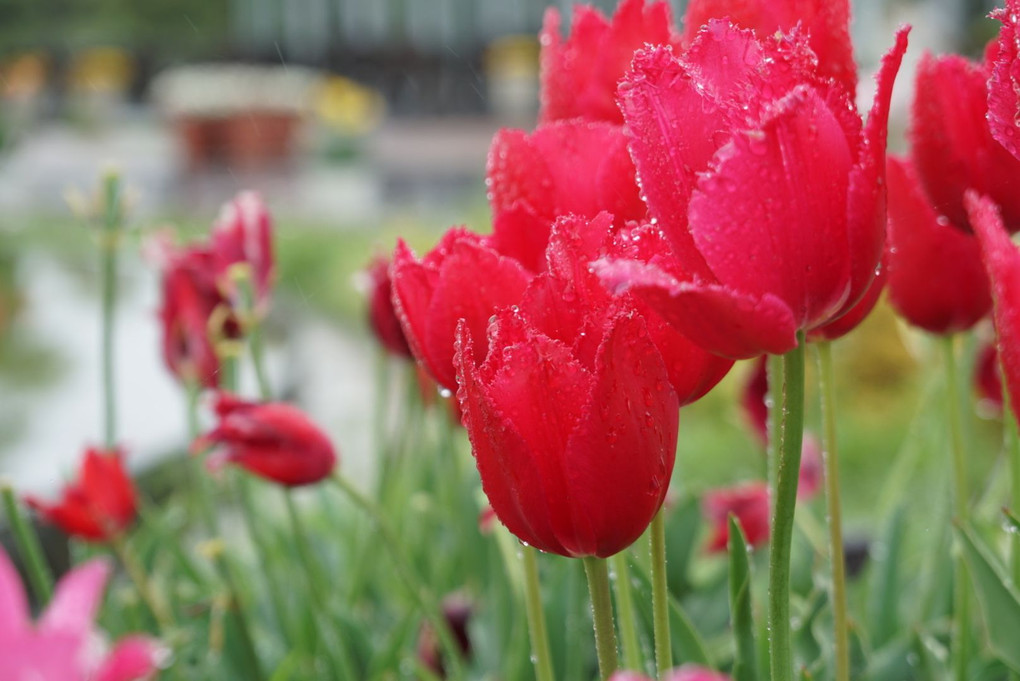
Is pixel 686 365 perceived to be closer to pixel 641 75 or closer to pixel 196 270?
pixel 641 75

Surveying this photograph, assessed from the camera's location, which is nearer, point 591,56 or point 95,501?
point 591,56

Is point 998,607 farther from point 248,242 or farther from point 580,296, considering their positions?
point 248,242

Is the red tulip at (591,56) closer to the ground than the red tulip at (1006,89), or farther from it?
farther from it

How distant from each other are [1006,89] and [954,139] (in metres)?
0.09

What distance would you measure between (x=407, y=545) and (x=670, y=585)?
22 centimetres

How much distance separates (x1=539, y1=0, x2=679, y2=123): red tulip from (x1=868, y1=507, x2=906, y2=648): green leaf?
0.38m

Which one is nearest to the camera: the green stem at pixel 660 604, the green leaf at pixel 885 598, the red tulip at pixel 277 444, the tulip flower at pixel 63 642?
the tulip flower at pixel 63 642

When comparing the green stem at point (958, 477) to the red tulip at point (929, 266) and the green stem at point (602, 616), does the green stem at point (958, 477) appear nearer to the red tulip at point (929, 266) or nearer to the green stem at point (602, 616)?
the red tulip at point (929, 266)

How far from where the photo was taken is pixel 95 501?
0.71 m

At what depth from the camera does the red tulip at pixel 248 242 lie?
→ 0.67 metres

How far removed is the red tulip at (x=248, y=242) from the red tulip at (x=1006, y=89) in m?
0.46

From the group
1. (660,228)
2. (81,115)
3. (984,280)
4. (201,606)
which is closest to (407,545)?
(201,606)

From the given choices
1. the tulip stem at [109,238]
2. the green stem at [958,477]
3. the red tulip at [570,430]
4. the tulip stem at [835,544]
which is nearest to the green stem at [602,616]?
the red tulip at [570,430]

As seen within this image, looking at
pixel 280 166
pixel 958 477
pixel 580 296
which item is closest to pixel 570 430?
pixel 580 296
